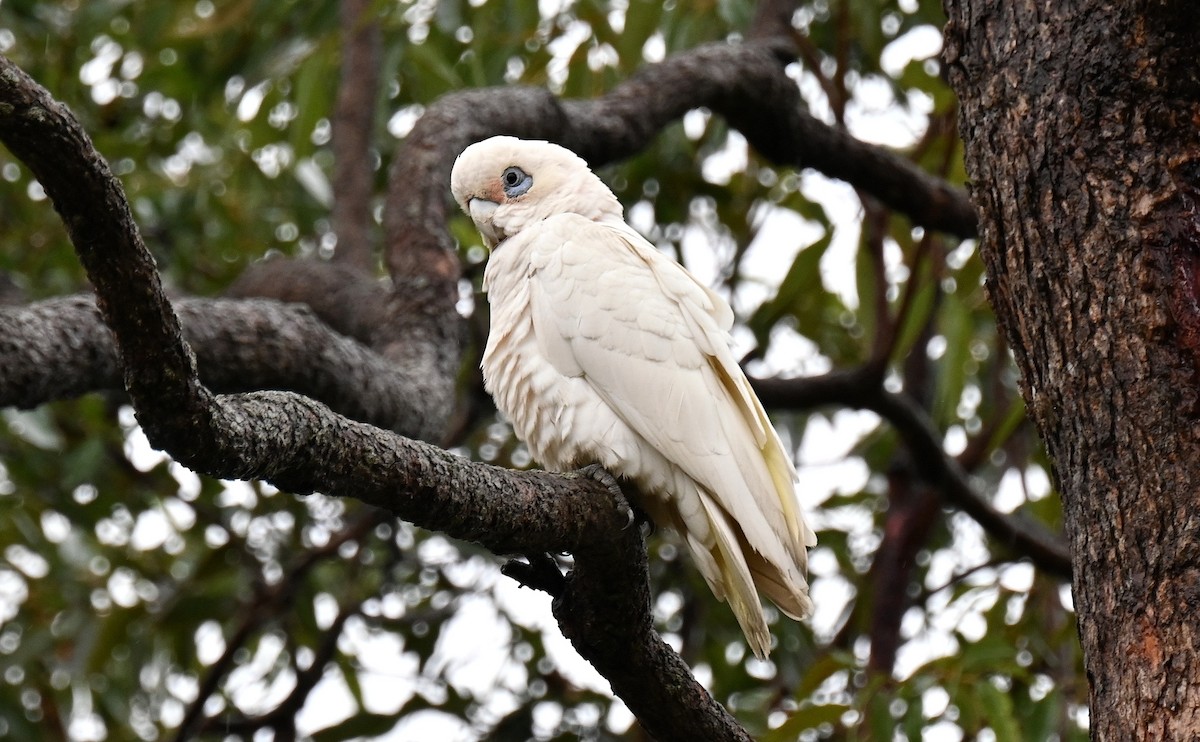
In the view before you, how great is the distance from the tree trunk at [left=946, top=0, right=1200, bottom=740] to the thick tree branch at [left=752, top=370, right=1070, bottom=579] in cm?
121

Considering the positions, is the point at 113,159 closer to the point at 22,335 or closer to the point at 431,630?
the point at 431,630

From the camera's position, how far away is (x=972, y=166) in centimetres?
144

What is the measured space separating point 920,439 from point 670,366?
109 centimetres

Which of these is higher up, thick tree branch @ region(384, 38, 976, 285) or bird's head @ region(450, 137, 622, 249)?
bird's head @ region(450, 137, 622, 249)

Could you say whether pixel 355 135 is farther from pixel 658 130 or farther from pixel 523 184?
pixel 523 184

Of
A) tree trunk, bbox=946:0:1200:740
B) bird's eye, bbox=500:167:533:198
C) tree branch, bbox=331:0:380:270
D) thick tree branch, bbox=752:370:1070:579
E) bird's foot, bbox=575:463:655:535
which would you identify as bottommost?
thick tree branch, bbox=752:370:1070:579

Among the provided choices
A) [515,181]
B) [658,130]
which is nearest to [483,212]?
[515,181]

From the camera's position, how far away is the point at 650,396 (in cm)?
170

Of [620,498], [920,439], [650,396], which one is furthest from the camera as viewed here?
[920,439]

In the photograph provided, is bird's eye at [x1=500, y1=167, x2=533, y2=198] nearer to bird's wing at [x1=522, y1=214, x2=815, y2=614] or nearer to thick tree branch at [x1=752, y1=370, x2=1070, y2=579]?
bird's wing at [x1=522, y1=214, x2=815, y2=614]

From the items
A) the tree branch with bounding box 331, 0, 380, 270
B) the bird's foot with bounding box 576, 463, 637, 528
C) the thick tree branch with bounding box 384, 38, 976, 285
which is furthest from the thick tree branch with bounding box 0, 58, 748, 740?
the tree branch with bounding box 331, 0, 380, 270

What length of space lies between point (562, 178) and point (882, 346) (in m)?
0.92

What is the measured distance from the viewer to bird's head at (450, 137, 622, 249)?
78.9 inches

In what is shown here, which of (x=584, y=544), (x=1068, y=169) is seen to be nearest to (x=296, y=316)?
(x=584, y=544)
